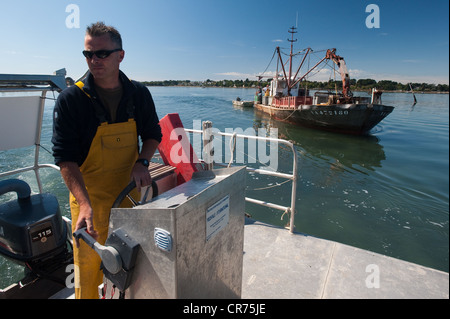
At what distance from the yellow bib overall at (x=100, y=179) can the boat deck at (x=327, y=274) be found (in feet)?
4.39

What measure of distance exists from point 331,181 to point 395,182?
7.99 feet

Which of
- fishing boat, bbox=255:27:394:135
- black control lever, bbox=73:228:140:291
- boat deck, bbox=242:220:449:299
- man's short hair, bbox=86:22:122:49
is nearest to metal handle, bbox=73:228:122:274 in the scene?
black control lever, bbox=73:228:140:291

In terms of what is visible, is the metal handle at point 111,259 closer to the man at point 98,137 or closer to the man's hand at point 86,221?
the man's hand at point 86,221

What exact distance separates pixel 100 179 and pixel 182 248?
3.34 ft

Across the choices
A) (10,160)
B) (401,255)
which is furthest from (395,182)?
(10,160)

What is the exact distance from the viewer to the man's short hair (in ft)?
5.45

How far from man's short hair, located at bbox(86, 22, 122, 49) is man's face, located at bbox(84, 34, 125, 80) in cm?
2

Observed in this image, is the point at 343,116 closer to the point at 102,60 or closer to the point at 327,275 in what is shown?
the point at 327,275

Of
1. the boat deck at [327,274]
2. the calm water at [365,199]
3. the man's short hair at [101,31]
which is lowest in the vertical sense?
the calm water at [365,199]

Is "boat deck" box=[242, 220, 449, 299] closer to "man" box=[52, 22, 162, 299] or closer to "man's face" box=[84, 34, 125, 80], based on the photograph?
"man" box=[52, 22, 162, 299]

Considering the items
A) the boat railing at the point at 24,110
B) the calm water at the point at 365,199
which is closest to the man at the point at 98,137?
the boat railing at the point at 24,110

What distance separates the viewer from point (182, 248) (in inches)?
43.5

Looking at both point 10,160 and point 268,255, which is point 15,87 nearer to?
point 268,255

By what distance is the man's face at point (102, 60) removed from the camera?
166 centimetres
